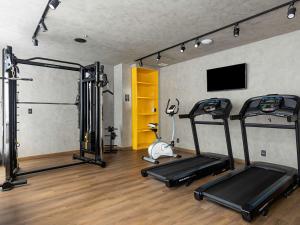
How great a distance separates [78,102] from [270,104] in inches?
158

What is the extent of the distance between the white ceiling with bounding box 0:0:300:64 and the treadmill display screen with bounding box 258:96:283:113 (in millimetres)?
1236

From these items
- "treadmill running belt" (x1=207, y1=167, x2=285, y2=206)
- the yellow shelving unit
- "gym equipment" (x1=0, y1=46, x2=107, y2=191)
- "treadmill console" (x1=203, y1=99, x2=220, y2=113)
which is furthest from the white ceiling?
"treadmill running belt" (x1=207, y1=167, x2=285, y2=206)

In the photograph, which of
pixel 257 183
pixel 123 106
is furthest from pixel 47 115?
pixel 257 183

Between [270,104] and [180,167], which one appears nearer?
[270,104]

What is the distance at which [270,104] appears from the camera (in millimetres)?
3311

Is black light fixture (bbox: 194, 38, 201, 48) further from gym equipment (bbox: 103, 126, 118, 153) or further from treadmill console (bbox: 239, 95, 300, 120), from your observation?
gym equipment (bbox: 103, 126, 118, 153)

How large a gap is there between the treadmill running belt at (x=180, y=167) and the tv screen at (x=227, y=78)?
1723 millimetres

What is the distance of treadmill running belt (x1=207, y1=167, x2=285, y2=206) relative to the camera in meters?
2.43

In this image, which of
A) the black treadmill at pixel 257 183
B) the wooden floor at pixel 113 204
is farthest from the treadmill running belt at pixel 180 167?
the black treadmill at pixel 257 183

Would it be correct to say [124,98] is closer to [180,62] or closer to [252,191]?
[180,62]

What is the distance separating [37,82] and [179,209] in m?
4.58

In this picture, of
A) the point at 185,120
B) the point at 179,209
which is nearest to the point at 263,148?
the point at 185,120

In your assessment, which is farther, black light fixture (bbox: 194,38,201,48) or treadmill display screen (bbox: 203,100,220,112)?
treadmill display screen (bbox: 203,100,220,112)

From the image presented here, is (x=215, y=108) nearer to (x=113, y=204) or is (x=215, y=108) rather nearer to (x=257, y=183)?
(x=257, y=183)
